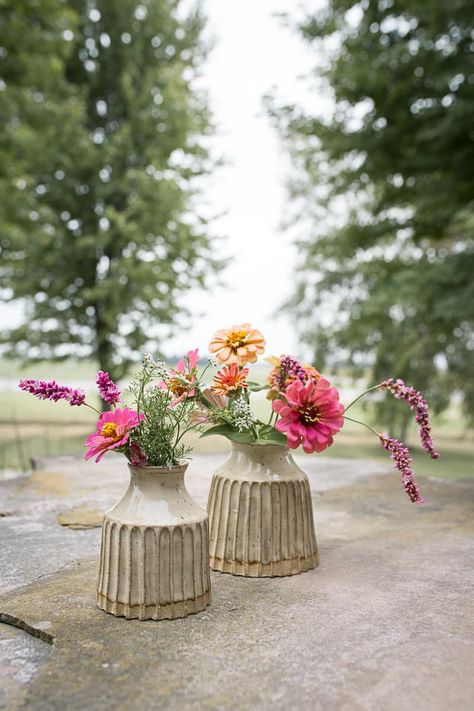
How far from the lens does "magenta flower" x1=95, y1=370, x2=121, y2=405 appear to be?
5.47 ft

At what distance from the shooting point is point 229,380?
6.18ft

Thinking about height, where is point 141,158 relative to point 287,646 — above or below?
above

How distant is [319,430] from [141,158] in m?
8.24

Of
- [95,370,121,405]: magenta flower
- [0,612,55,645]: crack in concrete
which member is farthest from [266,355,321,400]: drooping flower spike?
[0,612,55,645]: crack in concrete

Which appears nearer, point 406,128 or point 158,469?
point 158,469

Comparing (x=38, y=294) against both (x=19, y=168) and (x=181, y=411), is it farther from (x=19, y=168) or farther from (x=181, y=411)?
(x=181, y=411)

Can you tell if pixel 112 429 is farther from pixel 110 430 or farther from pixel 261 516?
pixel 261 516

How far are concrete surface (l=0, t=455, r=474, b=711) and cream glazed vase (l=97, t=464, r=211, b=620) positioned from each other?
1.8 inches

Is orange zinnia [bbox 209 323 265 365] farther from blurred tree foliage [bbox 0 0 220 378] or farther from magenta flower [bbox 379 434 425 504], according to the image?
blurred tree foliage [bbox 0 0 220 378]

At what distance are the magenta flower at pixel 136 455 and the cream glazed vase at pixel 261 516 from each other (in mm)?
378

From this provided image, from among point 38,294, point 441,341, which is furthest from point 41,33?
point 441,341

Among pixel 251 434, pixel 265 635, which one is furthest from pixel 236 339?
pixel 265 635

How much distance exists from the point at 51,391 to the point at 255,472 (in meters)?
0.67

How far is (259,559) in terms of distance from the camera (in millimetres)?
1885
